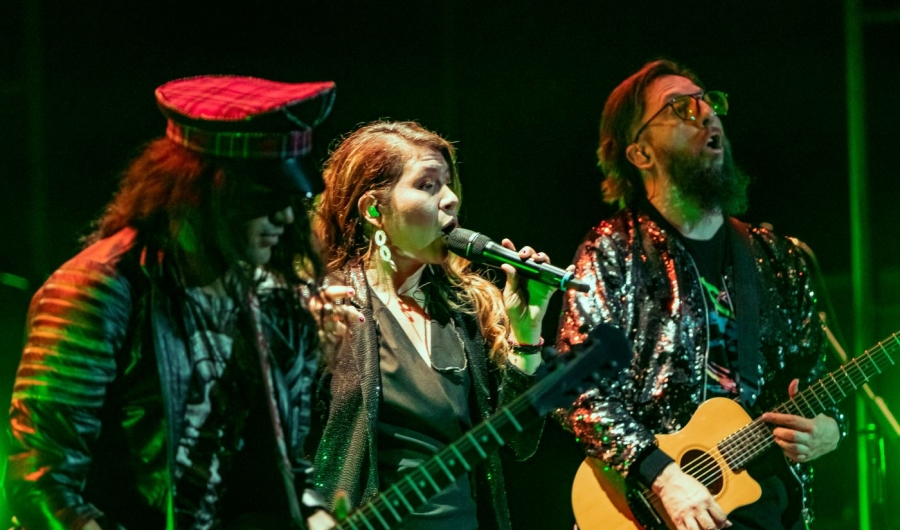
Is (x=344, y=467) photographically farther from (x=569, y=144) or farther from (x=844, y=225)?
(x=844, y=225)

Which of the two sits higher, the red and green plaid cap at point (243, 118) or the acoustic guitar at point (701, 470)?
the red and green plaid cap at point (243, 118)

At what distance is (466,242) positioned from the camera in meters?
2.79

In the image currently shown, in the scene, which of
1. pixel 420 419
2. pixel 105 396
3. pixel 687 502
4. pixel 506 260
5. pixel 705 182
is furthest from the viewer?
pixel 705 182

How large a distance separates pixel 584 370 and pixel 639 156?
4.79ft

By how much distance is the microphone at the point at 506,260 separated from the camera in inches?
103

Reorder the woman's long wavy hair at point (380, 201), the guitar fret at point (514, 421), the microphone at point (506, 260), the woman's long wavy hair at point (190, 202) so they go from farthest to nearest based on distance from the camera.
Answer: the woman's long wavy hair at point (380, 201) → the microphone at point (506, 260) → the guitar fret at point (514, 421) → the woman's long wavy hair at point (190, 202)

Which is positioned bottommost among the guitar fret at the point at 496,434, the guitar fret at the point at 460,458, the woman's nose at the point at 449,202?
the guitar fret at the point at 460,458

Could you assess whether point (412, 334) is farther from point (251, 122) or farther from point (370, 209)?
point (251, 122)

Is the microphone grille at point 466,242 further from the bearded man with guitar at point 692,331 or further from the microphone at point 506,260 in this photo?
the bearded man with guitar at point 692,331

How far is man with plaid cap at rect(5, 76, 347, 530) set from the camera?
1.96 m

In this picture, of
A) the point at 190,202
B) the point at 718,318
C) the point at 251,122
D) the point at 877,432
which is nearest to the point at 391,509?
the point at 190,202

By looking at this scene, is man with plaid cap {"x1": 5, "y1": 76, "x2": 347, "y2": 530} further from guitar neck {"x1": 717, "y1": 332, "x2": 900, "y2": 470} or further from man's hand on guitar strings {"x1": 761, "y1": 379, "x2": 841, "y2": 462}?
man's hand on guitar strings {"x1": 761, "y1": 379, "x2": 841, "y2": 462}

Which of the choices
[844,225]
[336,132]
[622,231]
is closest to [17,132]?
[336,132]

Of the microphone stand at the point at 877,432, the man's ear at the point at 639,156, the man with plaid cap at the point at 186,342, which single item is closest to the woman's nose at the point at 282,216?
the man with plaid cap at the point at 186,342
